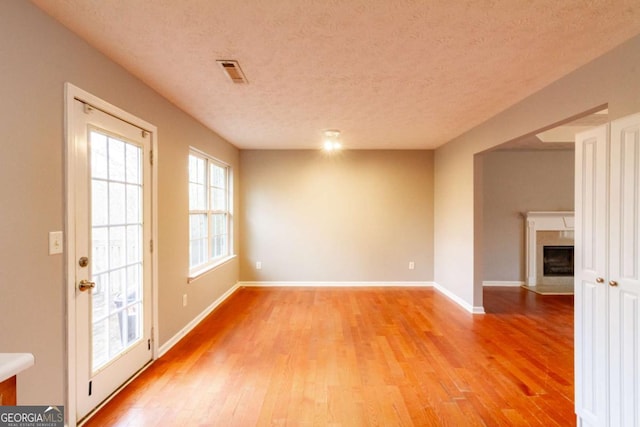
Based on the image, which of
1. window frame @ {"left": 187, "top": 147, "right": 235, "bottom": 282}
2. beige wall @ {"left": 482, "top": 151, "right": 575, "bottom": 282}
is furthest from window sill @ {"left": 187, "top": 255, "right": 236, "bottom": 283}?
beige wall @ {"left": 482, "top": 151, "right": 575, "bottom": 282}

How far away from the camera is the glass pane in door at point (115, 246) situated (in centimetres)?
200

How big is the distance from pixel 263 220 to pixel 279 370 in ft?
10.3

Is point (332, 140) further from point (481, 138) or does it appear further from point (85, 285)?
point (85, 285)

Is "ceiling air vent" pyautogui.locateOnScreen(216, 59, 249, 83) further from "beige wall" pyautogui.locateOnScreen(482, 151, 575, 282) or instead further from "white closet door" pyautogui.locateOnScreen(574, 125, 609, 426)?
"beige wall" pyautogui.locateOnScreen(482, 151, 575, 282)

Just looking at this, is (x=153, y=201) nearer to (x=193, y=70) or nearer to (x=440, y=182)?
(x=193, y=70)

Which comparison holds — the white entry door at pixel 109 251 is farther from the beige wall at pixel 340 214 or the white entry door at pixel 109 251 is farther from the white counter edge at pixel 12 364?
the beige wall at pixel 340 214

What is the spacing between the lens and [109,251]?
213cm

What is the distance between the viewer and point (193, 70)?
7.40ft

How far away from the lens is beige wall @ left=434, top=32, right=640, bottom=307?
73.3 inches

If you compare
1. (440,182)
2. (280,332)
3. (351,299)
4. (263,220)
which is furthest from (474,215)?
(263,220)

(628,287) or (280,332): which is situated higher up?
(628,287)

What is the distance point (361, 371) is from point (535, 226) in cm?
454

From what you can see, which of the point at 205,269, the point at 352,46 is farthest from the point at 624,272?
the point at 205,269

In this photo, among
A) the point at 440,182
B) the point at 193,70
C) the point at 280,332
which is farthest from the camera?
the point at 440,182
